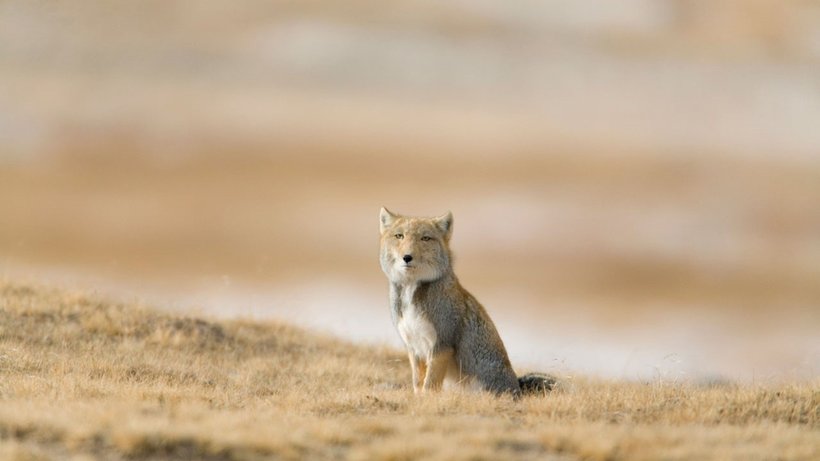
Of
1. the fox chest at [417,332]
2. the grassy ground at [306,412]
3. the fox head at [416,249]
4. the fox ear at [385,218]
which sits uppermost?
the fox ear at [385,218]

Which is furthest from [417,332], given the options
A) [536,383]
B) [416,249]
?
[536,383]

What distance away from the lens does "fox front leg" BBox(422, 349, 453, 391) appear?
12273 millimetres

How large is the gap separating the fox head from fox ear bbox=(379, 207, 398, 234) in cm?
5

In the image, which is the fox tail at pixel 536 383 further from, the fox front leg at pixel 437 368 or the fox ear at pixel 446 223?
the fox ear at pixel 446 223

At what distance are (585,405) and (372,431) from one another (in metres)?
2.98

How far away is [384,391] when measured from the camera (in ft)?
41.9

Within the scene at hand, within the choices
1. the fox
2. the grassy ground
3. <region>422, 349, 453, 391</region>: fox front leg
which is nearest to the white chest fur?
the fox

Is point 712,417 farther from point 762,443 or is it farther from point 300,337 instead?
point 300,337

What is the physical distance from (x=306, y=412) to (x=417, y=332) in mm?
2132

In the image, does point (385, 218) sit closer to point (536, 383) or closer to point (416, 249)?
point (416, 249)

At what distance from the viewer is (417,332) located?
40.8ft

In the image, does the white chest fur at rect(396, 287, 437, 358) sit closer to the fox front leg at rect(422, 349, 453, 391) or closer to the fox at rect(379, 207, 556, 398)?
the fox at rect(379, 207, 556, 398)

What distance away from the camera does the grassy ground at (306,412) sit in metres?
8.88

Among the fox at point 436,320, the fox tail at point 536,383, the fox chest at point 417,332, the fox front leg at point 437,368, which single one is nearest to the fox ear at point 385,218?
the fox at point 436,320
